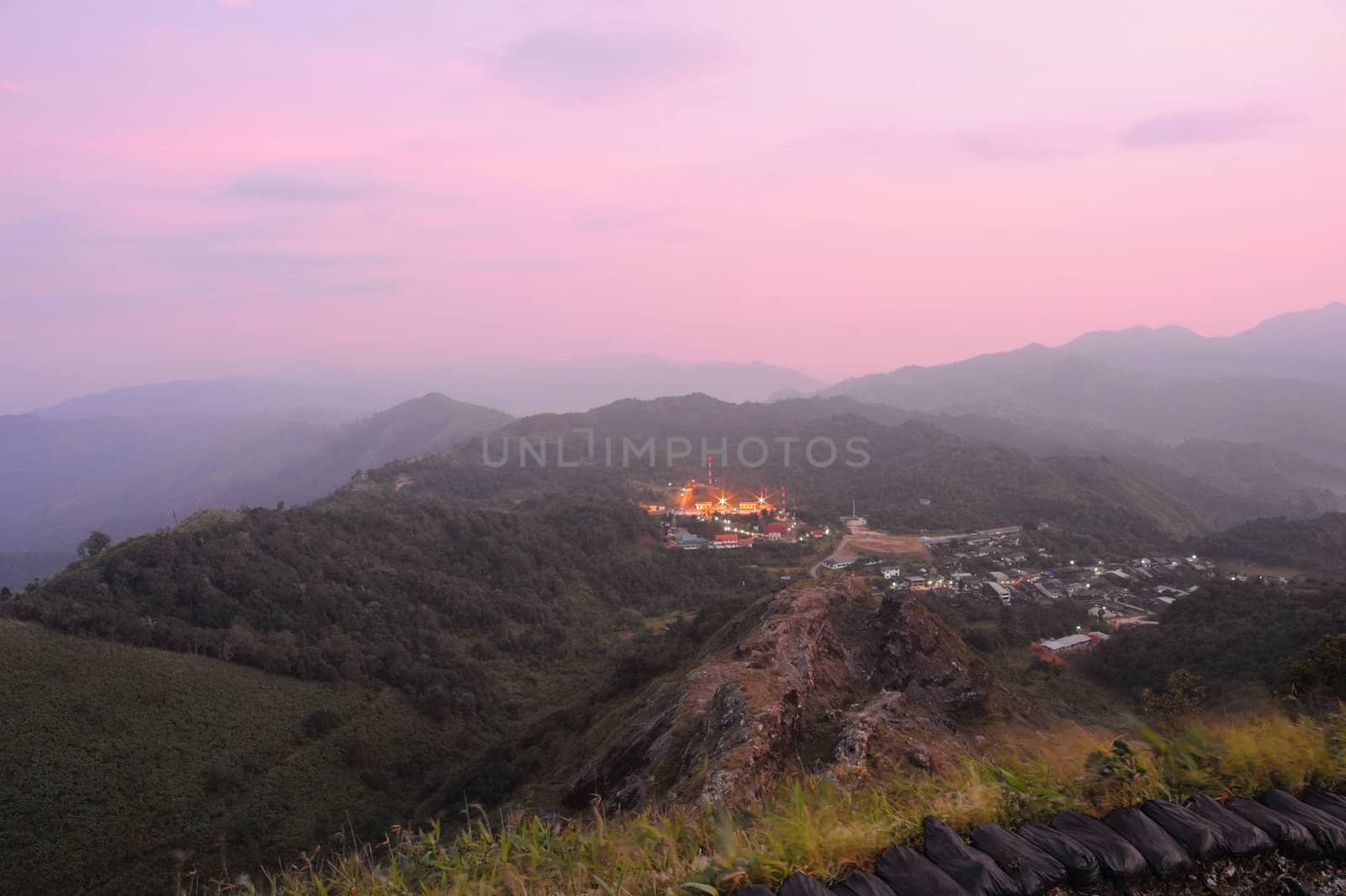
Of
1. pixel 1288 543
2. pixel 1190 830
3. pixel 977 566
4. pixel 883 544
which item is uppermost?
pixel 1190 830

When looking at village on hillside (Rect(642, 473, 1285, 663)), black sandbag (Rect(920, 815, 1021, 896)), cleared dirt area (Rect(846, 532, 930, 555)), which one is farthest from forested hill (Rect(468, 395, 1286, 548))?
black sandbag (Rect(920, 815, 1021, 896))

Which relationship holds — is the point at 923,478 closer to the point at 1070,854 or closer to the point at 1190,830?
the point at 1190,830

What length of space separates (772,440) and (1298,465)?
99.6 meters

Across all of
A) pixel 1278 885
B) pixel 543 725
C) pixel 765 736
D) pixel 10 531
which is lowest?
pixel 10 531

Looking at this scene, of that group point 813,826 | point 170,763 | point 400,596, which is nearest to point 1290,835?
point 813,826

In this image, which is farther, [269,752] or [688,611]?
[688,611]

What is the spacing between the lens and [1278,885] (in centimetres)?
339

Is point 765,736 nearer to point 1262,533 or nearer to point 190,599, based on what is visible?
point 190,599

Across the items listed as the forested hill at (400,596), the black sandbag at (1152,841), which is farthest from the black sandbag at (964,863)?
the forested hill at (400,596)

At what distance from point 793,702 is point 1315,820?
910 centimetres

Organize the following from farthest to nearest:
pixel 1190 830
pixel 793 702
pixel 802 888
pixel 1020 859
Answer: pixel 793 702, pixel 1190 830, pixel 1020 859, pixel 802 888

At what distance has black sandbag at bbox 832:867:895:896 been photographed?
3.17 meters

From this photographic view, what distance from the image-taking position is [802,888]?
3115 millimetres

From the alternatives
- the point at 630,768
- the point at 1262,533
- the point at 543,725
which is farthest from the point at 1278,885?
the point at 1262,533
